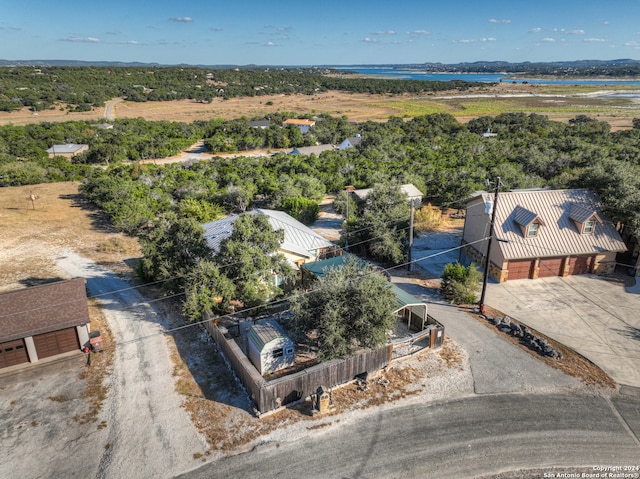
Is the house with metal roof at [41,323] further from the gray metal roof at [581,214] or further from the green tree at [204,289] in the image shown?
the gray metal roof at [581,214]

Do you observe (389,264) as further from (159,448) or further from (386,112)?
(386,112)

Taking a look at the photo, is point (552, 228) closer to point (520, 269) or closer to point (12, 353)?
point (520, 269)

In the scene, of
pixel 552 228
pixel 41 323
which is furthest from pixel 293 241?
pixel 552 228

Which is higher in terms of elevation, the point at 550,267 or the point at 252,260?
the point at 252,260

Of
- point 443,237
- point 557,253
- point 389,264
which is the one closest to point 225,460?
point 389,264

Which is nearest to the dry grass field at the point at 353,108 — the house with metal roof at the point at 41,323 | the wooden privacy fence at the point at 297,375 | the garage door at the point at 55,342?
the house with metal roof at the point at 41,323

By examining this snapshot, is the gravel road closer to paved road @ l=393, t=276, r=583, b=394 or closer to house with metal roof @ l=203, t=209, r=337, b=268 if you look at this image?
house with metal roof @ l=203, t=209, r=337, b=268
